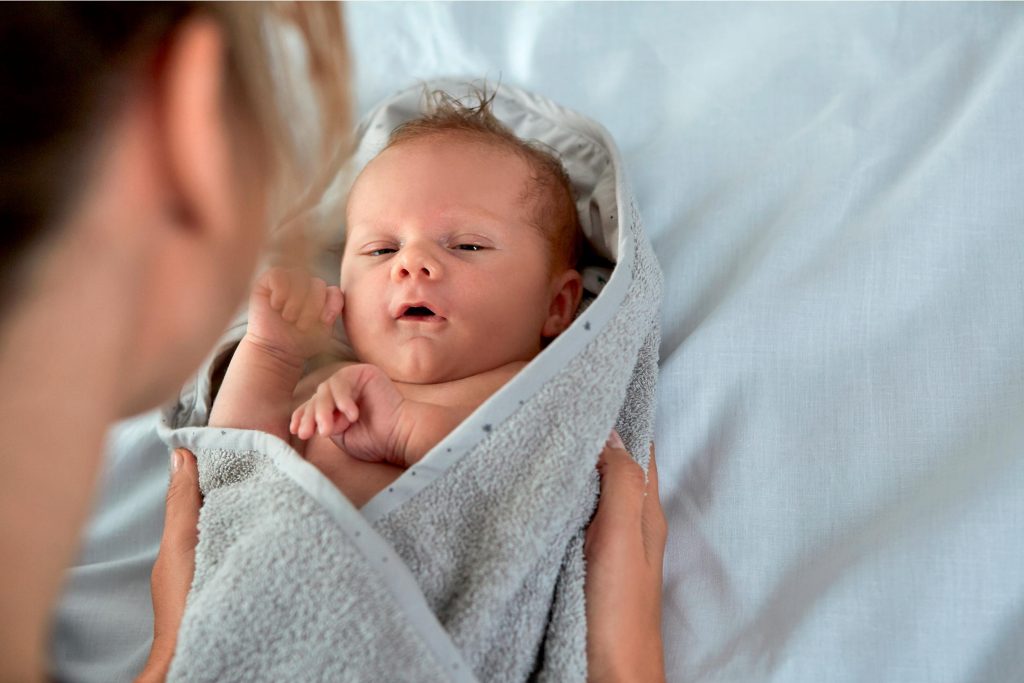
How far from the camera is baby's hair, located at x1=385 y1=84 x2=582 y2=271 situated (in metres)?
1.32

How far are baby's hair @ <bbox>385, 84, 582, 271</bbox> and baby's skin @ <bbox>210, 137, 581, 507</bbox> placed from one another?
0.02 metres

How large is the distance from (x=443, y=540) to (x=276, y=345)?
0.40 meters

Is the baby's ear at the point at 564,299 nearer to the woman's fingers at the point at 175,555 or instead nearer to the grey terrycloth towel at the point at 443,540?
the grey terrycloth towel at the point at 443,540

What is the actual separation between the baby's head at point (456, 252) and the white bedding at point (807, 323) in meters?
0.18

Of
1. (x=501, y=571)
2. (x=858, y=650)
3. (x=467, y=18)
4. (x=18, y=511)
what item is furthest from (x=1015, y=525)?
(x=467, y=18)

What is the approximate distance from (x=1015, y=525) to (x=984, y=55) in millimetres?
733

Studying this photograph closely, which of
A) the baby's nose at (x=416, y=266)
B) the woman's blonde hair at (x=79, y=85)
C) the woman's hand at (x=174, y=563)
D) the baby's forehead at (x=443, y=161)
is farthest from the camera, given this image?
the baby's forehead at (x=443, y=161)

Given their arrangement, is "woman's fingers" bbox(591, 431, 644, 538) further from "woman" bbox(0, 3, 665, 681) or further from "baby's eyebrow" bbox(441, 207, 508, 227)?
"woman" bbox(0, 3, 665, 681)

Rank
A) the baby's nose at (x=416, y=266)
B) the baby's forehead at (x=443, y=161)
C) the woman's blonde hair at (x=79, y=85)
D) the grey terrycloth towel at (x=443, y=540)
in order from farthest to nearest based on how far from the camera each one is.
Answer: the baby's forehead at (x=443, y=161), the baby's nose at (x=416, y=266), the grey terrycloth towel at (x=443, y=540), the woman's blonde hair at (x=79, y=85)

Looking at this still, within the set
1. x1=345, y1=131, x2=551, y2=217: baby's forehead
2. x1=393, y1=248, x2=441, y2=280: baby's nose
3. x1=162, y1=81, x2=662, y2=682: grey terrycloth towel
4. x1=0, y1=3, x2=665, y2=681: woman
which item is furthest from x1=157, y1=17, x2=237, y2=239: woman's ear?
x1=345, y1=131, x2=551, y2=217: baby's forehead

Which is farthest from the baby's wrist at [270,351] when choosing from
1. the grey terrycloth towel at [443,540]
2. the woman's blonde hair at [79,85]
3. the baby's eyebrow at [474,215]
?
the woman's blonde hair at [79,85]

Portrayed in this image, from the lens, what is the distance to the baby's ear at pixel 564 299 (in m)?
1.31

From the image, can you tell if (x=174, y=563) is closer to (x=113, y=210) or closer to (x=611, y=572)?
(x=611, y=572)

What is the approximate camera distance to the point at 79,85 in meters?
0.53
